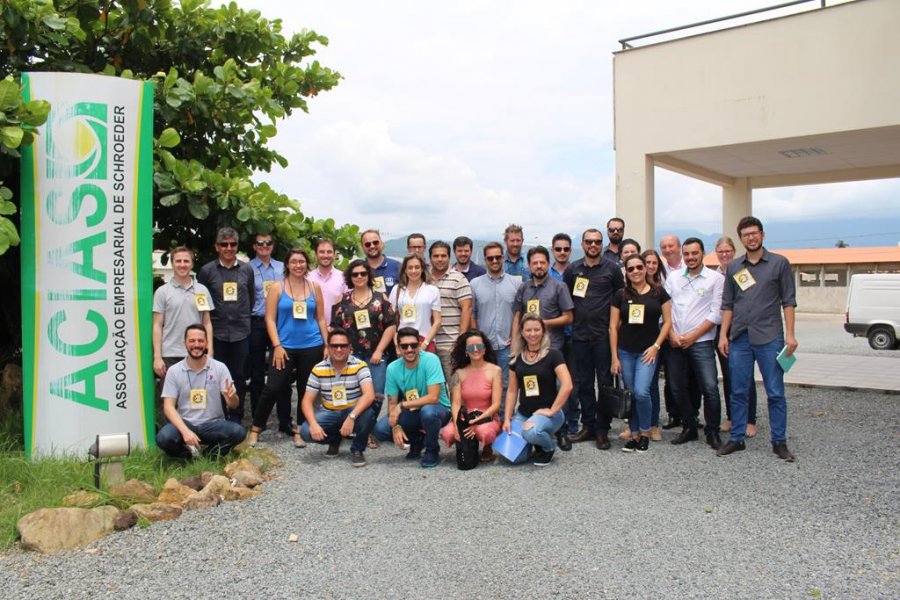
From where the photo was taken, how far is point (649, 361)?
6.33 metres

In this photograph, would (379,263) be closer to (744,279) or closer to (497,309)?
(497,309)

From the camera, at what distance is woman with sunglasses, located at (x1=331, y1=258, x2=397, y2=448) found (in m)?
6.64

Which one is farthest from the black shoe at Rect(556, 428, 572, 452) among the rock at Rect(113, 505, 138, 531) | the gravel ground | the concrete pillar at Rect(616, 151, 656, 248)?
the concrete pillar at Rect(616, 151, 656, 248)

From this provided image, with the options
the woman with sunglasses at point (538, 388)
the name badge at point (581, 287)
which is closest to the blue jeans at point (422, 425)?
the woman with sunglasses at point (538, 388)

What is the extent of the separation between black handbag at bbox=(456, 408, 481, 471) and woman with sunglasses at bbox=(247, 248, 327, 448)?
161 centimetres

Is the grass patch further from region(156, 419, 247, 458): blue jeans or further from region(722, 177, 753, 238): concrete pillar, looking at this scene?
region(722, 177, 753, 238): concrete pillar

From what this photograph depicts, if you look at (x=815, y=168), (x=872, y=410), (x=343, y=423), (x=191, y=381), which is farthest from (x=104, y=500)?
(x=815, y=168)

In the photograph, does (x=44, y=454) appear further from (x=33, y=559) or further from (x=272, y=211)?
(x=272, y=211)

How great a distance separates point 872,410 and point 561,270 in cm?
382

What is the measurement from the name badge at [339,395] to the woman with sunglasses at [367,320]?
399 millimetres

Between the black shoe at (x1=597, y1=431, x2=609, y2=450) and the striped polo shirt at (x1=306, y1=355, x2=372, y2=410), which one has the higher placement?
the striped polo shirt at (x1=306, y1=355, x2=372, y2=410)

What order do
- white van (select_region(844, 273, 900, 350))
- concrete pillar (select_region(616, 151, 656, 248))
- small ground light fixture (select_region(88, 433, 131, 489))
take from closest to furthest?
1. small ground light fixture (select_region(88, 433, 131, 489))
2. concrete pillar (select_region(616, 151, 656, 248))
3. white van (select_region(844, 273, 900, 350))

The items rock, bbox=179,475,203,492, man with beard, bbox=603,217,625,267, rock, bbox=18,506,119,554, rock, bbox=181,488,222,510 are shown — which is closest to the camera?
rock, bbox=18,506,119,554

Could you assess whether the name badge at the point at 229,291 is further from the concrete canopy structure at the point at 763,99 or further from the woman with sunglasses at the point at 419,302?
the concrete canopy structure at the point at 763,99
